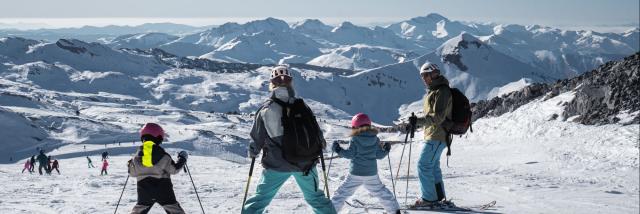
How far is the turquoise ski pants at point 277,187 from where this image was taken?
7535 millimetres

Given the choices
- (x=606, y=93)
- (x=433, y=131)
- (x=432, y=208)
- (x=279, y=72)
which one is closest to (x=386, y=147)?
(x=433, y=131)

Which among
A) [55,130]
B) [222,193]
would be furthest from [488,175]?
[55,130]

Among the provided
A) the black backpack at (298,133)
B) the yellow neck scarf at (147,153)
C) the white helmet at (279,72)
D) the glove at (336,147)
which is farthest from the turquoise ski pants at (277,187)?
the yellow neck scarf at (147,153)

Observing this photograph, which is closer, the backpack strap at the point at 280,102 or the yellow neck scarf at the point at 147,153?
the backpack strap at the point at 280,102

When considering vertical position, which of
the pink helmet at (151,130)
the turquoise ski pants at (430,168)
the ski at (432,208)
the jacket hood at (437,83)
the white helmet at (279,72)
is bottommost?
the ski at (432,208)

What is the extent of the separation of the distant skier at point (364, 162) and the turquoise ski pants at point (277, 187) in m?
1.20

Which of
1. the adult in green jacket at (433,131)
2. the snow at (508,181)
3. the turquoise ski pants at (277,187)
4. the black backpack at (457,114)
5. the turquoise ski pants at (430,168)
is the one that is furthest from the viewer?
the snow at (508,181)

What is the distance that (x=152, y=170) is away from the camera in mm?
7895

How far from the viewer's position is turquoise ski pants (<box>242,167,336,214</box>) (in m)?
7.54

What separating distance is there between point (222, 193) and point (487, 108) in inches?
1255

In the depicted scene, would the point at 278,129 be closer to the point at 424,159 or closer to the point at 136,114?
the point at 424,159

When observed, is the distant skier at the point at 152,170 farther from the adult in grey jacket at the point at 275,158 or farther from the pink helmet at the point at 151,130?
the adult in grey jacket at the point at 275,158

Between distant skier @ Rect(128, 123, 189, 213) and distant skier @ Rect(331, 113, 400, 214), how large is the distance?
8.40ft

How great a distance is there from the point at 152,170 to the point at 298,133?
90.4 inches
